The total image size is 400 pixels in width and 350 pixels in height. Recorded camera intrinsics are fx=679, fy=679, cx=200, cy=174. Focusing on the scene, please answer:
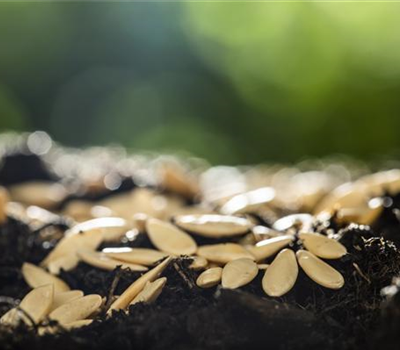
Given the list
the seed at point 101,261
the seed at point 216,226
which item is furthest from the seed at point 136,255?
the seed at point 216,226

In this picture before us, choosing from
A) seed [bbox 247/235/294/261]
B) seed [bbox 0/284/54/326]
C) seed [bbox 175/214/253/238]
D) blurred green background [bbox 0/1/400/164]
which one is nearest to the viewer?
seed [bbox 0/284/54/326]

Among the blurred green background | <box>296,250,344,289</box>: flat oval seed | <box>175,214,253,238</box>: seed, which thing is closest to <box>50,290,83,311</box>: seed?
<box>175,214,253,238</box>: seed

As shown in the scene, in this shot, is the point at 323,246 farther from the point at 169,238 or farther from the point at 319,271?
the point at 169,238

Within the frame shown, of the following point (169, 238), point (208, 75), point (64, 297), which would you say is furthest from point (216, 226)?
point (208, 75)

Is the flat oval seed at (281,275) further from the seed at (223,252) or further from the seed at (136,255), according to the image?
the seed at (136,255)

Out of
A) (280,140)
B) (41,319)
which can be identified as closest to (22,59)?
(280,140)

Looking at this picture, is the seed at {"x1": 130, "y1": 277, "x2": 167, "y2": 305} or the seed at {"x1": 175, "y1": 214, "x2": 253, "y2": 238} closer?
the seed at {"x1": 130, "y1": 277, "x2": 167, "y2": 305}

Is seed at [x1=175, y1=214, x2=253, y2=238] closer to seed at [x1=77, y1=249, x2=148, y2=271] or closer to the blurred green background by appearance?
seed at [x1=77, y1=249, x2=148, y2=271]
